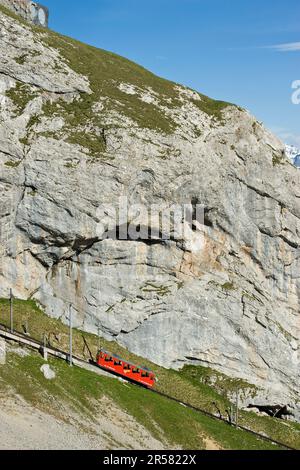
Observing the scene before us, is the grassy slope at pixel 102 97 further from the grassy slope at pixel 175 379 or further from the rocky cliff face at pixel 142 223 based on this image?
the grassy slope at pixel 175 379

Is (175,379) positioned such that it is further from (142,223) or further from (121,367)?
(142,223)

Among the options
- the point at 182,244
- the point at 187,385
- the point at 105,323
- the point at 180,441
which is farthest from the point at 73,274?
the point at 180,441

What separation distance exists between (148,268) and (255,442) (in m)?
23.1

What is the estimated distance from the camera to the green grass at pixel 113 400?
148 ft

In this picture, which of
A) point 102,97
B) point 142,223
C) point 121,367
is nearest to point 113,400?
point 121,367

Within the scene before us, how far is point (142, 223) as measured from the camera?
2493 inches

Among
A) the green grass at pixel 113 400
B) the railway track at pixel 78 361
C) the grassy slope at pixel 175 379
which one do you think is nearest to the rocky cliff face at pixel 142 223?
the grassy slope at pixel 175 379

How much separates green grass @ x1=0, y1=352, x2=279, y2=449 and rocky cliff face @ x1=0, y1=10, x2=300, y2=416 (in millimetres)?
12010

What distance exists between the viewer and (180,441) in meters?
46.5

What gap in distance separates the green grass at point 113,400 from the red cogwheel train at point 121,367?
1530mm

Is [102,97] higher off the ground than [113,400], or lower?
higher

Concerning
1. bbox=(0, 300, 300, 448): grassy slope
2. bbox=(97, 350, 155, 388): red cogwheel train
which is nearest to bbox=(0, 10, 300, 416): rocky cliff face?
bbox=(0, 300, 300, 448): grassy slope

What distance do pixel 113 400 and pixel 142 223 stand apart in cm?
2154
